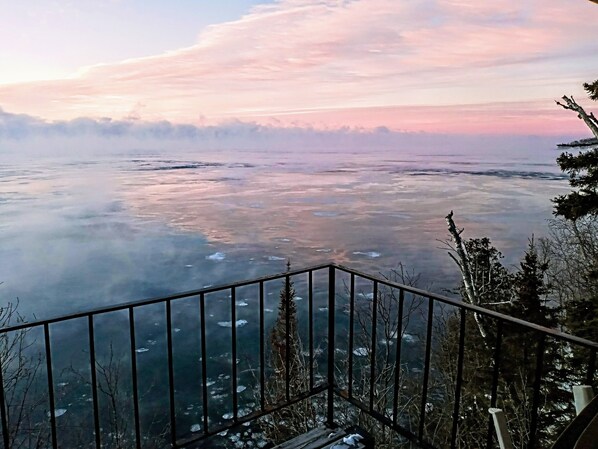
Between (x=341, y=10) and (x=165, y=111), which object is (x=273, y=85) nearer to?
(x=165, y=111)

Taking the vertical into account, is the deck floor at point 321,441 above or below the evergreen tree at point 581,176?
below

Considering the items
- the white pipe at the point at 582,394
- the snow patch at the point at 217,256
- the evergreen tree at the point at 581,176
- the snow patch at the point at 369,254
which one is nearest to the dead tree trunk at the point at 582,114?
the evergreen tree at the point at 581,176

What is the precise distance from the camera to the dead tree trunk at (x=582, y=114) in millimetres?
9297

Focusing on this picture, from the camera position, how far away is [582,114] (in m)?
9.38

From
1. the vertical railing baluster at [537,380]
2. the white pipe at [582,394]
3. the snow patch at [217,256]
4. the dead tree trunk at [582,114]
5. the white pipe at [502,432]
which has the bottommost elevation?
the snow patch at [217,256]

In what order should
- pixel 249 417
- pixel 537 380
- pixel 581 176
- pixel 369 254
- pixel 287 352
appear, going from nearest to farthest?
pixel 537 380 → pixel 249 417 → pixel 287 352 → pixel 581 176 → pixel 369 254

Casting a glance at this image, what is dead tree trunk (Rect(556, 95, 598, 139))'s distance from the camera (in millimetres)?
9297

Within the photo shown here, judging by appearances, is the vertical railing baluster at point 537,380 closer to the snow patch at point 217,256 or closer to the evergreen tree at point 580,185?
the evergreen tree at point 580,185

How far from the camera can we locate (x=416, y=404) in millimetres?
12812

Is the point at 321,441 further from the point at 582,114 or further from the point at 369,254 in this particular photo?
the point at 369,254

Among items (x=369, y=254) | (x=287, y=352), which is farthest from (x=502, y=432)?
(x=369, y=254)

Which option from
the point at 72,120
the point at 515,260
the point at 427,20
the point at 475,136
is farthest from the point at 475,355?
the point at 72,120

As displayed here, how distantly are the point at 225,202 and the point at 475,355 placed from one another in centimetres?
4152

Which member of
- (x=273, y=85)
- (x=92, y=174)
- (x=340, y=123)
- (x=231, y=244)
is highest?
(x=273, y=85)
